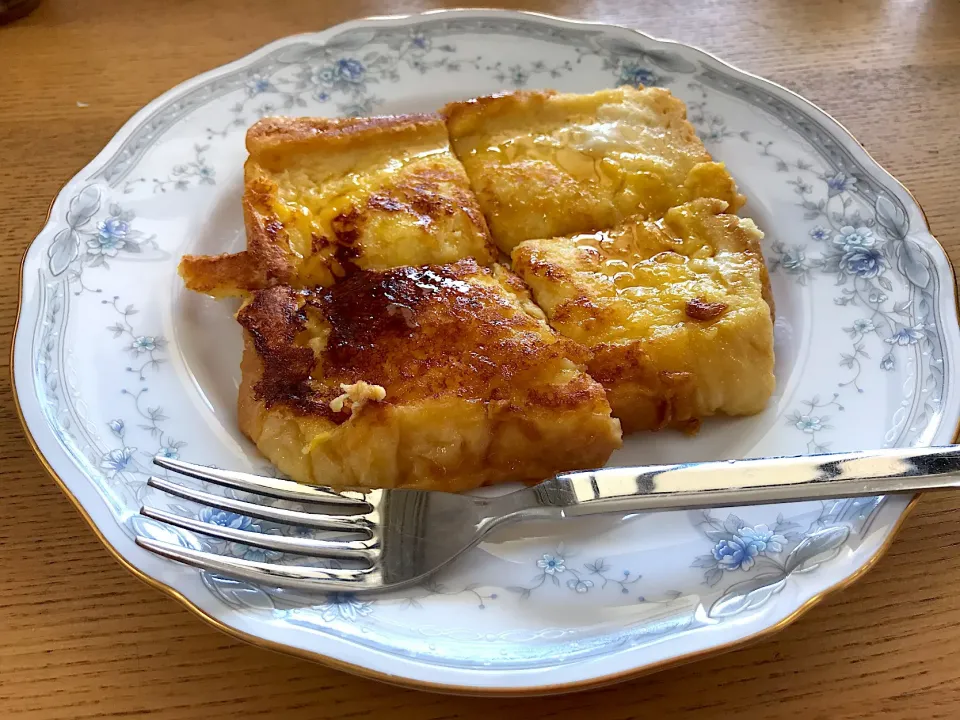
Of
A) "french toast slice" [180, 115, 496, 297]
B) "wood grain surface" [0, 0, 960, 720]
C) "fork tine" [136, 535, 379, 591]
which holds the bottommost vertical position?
"wood grain surface" [0, 0, 960, 720]

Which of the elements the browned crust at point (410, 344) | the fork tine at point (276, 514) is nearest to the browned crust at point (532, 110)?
the browned crust at point (410, 344)

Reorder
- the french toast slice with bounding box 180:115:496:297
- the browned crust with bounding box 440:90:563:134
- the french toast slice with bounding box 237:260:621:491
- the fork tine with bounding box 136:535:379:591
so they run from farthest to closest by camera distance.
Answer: the browned crust with bounding box 440:90:563:134, the french toast slice with bounding box 180:115:496:297, the french toast slice with bounding box 237:260:621:491, the fork tine with bounding box 136:535:379:591

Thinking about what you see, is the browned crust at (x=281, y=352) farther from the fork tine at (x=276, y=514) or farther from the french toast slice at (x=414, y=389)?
the fork tine at (x=276, y=514)

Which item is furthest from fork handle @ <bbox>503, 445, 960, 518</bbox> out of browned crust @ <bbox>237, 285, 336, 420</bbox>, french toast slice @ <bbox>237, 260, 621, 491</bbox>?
browned crust @ <bbox>237, 285, 336, 420</bbox>

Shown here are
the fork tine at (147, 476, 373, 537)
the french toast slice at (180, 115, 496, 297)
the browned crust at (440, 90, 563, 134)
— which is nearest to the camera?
the fork tine at (147, 476, 373, 537)

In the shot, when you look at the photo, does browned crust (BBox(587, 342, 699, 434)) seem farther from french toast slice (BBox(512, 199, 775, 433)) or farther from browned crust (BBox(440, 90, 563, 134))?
browned crust (BBox(440, 90, 563, 134))

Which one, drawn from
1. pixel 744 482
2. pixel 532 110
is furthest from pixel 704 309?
pixel 532 110
